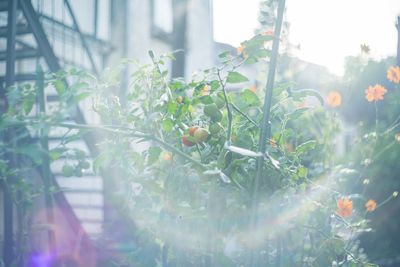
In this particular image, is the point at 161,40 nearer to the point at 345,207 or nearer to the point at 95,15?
the point at 95,15

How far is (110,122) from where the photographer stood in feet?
3.62

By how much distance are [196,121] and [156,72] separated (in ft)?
0.50

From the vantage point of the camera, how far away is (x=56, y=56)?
2590 mm

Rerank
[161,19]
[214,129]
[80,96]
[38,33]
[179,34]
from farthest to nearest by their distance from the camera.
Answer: [161,19], [179,34], [38,33], [214,129], [80,96]

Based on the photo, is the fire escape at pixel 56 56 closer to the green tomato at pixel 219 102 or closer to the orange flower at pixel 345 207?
the green tomato at pixel 219 102

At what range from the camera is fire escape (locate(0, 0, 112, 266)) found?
1986 millimetres

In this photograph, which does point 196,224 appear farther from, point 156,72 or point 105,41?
point 105,41

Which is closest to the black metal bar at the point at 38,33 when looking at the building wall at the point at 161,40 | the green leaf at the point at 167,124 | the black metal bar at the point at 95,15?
the green leaf at the point at 167,124

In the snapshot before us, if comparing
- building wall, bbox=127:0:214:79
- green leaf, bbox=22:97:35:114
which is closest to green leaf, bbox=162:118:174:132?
green leaf, bbox=22:97:35:114

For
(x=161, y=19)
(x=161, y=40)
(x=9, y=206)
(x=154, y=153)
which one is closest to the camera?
(x=154, y=153)

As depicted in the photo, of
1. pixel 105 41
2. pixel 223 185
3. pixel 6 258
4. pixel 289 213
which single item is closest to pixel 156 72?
pixel 223 185

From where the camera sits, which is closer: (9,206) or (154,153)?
(154,153)

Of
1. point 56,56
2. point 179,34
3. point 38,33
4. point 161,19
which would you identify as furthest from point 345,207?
point 161,19

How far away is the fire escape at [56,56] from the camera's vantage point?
6.52 ft
